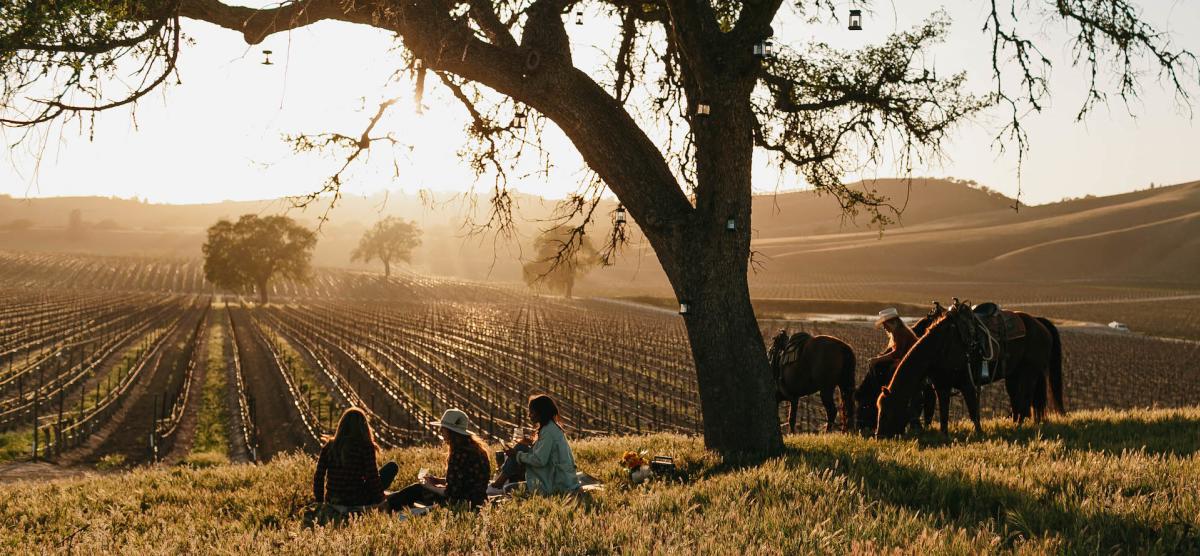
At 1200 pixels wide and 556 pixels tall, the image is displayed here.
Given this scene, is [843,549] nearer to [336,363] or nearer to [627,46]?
[627,46]

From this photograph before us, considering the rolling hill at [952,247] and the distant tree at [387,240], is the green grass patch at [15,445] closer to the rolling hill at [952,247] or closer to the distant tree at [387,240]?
the rolling hill at [952,247]

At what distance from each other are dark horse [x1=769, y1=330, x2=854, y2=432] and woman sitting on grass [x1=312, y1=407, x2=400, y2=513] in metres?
7.16

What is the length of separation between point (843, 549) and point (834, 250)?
150 meters

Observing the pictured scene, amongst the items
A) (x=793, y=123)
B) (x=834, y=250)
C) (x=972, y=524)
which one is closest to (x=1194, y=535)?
(x=972, y=524)

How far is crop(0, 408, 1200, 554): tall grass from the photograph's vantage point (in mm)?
4160

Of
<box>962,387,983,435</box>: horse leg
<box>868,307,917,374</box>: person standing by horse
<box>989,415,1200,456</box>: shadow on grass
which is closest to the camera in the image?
<box>989,415,1200,456</box>: shadow on grass

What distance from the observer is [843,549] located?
3.88 meters

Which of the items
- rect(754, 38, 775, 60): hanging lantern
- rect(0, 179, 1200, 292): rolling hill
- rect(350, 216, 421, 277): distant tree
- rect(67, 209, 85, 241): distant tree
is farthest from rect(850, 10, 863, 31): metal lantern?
rect(67, 209, 85, 241): distant tree

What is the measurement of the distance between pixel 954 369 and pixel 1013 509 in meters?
5.11

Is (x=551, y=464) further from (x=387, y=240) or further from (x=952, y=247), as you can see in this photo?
(x=952, y=247)

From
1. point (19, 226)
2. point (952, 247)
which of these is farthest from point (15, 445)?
point (19, 226)

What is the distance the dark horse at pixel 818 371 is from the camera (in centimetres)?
1230

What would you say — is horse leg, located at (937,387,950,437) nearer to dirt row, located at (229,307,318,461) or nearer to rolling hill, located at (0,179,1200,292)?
dirt row, located at (229,307,318,461)

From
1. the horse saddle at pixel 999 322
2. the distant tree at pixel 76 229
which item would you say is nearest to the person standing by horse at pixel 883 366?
the horse saddle at pixel 999 322
